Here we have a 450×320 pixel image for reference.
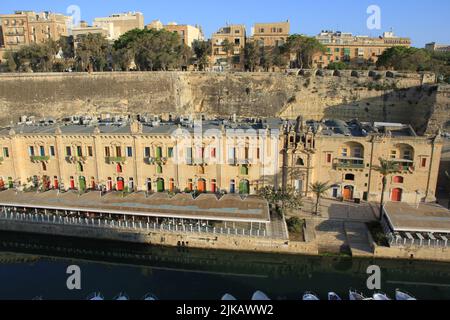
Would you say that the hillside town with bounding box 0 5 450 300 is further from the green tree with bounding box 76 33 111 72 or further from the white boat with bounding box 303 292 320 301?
the green tree with bounding box 76 33 111 72

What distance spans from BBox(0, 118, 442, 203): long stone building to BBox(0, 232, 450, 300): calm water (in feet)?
32.5

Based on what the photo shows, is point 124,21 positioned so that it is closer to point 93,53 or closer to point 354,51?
point 93,53

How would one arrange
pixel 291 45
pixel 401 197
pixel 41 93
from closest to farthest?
pixel 401 197 → pixel 41 93 → pixel 291 45

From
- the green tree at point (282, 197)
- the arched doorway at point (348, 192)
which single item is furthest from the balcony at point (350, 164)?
the green tree at point (282, 197)

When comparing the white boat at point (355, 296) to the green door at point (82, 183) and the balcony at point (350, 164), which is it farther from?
the green door at point (82, 183)

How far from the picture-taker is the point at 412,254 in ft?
106

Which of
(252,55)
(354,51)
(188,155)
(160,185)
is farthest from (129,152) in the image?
(354,51)

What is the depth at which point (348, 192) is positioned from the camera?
138 feet

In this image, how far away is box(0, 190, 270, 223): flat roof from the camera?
34969 millimetres

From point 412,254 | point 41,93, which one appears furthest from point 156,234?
point 41,93

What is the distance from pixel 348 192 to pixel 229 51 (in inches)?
2920

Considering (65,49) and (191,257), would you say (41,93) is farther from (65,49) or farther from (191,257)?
(191,257)

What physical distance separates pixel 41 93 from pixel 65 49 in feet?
79.2

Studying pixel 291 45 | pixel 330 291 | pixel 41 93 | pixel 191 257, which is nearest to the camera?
pixel 330 291
